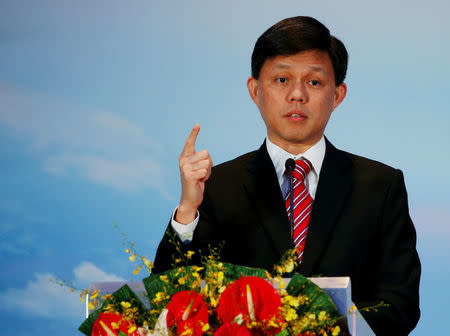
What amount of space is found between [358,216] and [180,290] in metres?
0.94

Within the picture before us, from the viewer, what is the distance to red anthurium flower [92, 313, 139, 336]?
1.16 m

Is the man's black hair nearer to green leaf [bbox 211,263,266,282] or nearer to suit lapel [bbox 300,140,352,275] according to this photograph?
suit lapel [bbox 300,140,352,275]

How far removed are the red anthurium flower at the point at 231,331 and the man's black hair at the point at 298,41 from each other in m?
1.18

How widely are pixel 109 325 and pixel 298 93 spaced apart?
1.05 meters

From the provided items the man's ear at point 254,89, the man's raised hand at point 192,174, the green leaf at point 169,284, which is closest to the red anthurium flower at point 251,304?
the green leaf at point 169,284

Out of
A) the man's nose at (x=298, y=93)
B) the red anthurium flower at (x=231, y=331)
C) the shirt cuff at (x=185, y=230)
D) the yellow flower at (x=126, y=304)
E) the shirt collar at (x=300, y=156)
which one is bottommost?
the red anthurium flower at (x=231, y=331)

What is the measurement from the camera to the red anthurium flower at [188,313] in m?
1.08

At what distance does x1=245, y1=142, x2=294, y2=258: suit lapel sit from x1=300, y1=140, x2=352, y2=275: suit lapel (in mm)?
66

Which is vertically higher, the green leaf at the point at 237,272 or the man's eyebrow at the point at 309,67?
the man's eyebrow at the point at 309,67

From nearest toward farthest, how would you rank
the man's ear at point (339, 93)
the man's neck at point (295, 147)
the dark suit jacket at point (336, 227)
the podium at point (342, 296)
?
1. the podium at point (342, 296)
2. the dark suit jacket at point (336, 227)
3. the man's neck at point (295, 147)
4. the man's ear at point (339, 93)

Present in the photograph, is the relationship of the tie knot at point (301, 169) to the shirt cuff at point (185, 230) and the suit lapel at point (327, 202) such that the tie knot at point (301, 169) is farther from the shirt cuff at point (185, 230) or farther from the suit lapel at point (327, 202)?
the shirt cuff at point (185, 230)

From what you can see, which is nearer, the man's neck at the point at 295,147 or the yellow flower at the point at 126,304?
the yellow flower at the point at 126,304

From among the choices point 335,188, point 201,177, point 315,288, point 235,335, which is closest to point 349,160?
point 335,188

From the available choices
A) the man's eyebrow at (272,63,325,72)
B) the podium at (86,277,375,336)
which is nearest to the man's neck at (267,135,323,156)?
the man's eyebrow at (272,63,325,72)
